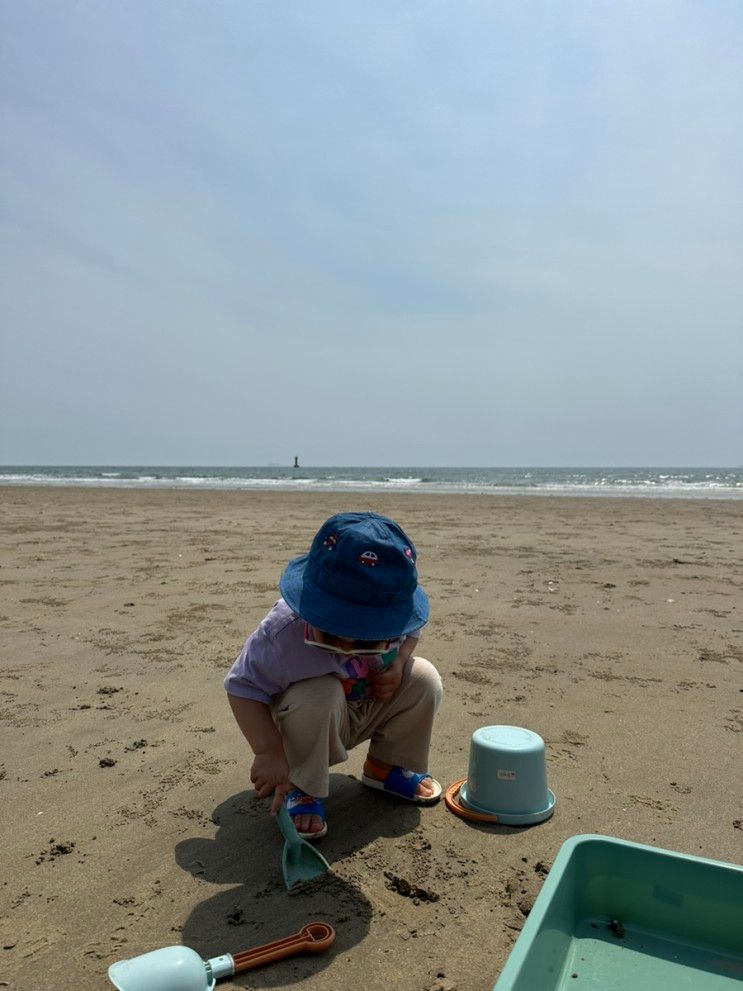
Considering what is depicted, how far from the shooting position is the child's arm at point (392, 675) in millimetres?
2152

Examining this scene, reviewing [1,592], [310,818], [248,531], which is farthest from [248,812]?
[248,531]

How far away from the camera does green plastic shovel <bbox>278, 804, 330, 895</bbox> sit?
188 cm

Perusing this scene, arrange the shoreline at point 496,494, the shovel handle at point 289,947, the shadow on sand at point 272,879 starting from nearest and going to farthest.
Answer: the shovel handle at point 289,947, the shadow on sand at point 272,879, the shoreline at point 496,494

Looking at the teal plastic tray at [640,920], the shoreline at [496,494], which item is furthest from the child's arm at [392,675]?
the shoreline at [496,494]

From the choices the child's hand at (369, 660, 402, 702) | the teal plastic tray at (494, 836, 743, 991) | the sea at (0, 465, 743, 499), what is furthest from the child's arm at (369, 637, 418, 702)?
the sea at (0, 465, 743, 499)

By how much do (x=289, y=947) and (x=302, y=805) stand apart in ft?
1.83

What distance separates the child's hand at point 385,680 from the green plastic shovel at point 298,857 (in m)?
0.43

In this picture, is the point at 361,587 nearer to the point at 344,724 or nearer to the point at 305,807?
the point at 344,724

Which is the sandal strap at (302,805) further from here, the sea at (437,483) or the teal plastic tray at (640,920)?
the sea at (437,483)

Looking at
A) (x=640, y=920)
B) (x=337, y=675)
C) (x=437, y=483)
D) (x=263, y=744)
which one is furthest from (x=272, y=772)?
(x=437, y=483)

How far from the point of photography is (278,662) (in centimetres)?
205

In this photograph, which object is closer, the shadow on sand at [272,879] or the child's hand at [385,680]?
the shadow on sand at [272,879]

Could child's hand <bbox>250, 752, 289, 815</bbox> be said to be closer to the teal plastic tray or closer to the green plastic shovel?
the green plastic shovel

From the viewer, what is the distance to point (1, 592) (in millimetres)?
5344
